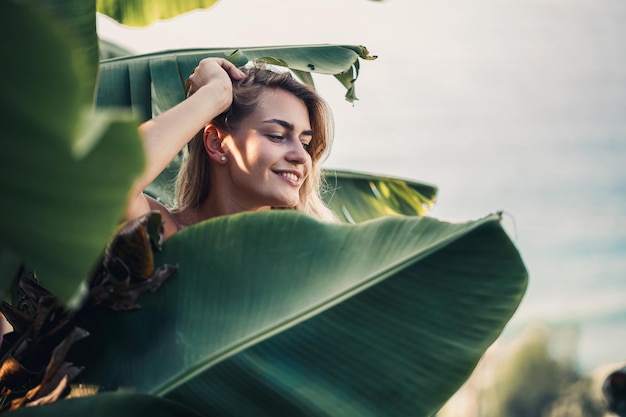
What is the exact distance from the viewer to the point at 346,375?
1034 millimetres

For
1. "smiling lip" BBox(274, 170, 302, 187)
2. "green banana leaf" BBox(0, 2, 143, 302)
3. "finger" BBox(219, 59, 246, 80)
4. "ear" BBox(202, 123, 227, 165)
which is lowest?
"smiling lip" BBox(274, 170, 302, 187)

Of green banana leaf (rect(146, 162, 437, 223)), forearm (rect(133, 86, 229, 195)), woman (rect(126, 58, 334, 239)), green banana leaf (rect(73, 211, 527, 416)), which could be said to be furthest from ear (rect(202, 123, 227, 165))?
green banana leaf (rect(73, 211, 527, 416))

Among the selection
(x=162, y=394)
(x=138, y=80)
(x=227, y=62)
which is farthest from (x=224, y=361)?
(x=138, y=80)

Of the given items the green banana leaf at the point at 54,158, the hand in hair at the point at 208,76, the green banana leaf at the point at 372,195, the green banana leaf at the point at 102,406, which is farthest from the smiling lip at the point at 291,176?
the green banana leaf at the point at 54,158

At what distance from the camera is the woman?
1.87 metres

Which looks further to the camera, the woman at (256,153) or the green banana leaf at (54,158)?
the woman at (256,153)

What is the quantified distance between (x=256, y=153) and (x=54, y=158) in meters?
1.26

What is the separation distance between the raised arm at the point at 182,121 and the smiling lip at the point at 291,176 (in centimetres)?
26

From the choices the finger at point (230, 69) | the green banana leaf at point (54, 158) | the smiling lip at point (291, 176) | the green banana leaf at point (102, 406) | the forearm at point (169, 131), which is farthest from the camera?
the smiling lip at point (291, 176)

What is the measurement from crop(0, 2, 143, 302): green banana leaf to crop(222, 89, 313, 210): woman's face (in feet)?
3.78

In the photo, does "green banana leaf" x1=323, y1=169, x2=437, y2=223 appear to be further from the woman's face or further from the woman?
the woman's face

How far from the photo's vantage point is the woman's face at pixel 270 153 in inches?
73.6

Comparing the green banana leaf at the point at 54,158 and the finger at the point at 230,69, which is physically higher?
the green banana leaf at the point at 54,158

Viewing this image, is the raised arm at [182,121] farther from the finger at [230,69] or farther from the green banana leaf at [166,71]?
the green banana leaf at [166,71]
